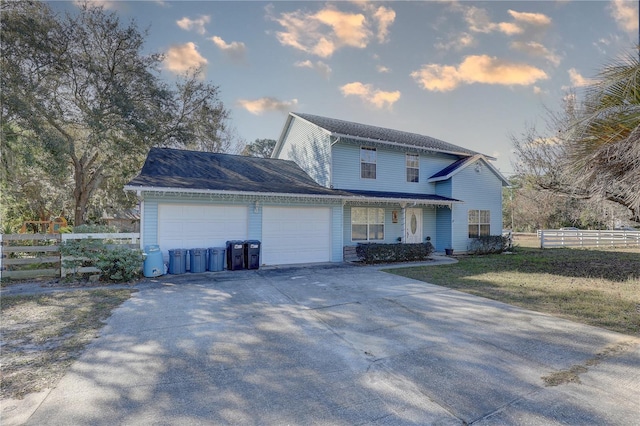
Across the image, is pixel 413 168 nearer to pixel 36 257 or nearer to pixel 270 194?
pixel 270 194

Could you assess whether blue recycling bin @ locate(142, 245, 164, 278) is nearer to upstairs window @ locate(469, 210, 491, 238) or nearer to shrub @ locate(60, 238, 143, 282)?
shrub @ locate(60, 238, 143, 282)

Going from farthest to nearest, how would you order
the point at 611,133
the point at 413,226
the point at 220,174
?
the point at 413,226 < the point at 220,174 < the point at 611,133

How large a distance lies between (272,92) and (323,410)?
15256 millimetres

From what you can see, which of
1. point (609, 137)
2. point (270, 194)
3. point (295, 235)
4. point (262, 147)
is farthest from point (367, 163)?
point (262, 147)

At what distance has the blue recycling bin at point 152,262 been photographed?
8.95 meters

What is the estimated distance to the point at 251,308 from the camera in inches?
239

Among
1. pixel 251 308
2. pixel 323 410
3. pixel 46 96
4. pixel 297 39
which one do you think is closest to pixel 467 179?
pixel 297 39

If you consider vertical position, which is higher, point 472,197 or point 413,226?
point 472,197

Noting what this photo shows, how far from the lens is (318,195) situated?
38.1 feet

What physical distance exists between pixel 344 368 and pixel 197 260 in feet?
24.7

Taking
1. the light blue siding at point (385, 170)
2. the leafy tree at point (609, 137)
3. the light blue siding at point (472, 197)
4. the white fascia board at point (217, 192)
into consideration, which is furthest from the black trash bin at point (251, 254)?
the light blue siding at point (472, 197)

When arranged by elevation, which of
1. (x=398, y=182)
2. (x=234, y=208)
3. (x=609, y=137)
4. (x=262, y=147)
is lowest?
(x=234, y=208)

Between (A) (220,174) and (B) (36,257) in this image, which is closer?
(B) (36,257)

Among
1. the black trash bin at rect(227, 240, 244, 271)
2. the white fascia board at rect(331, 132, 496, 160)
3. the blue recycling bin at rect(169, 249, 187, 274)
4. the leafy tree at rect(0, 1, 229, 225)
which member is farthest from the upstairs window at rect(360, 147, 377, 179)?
the leafy tree at rect(0, 1, 229, 225)
